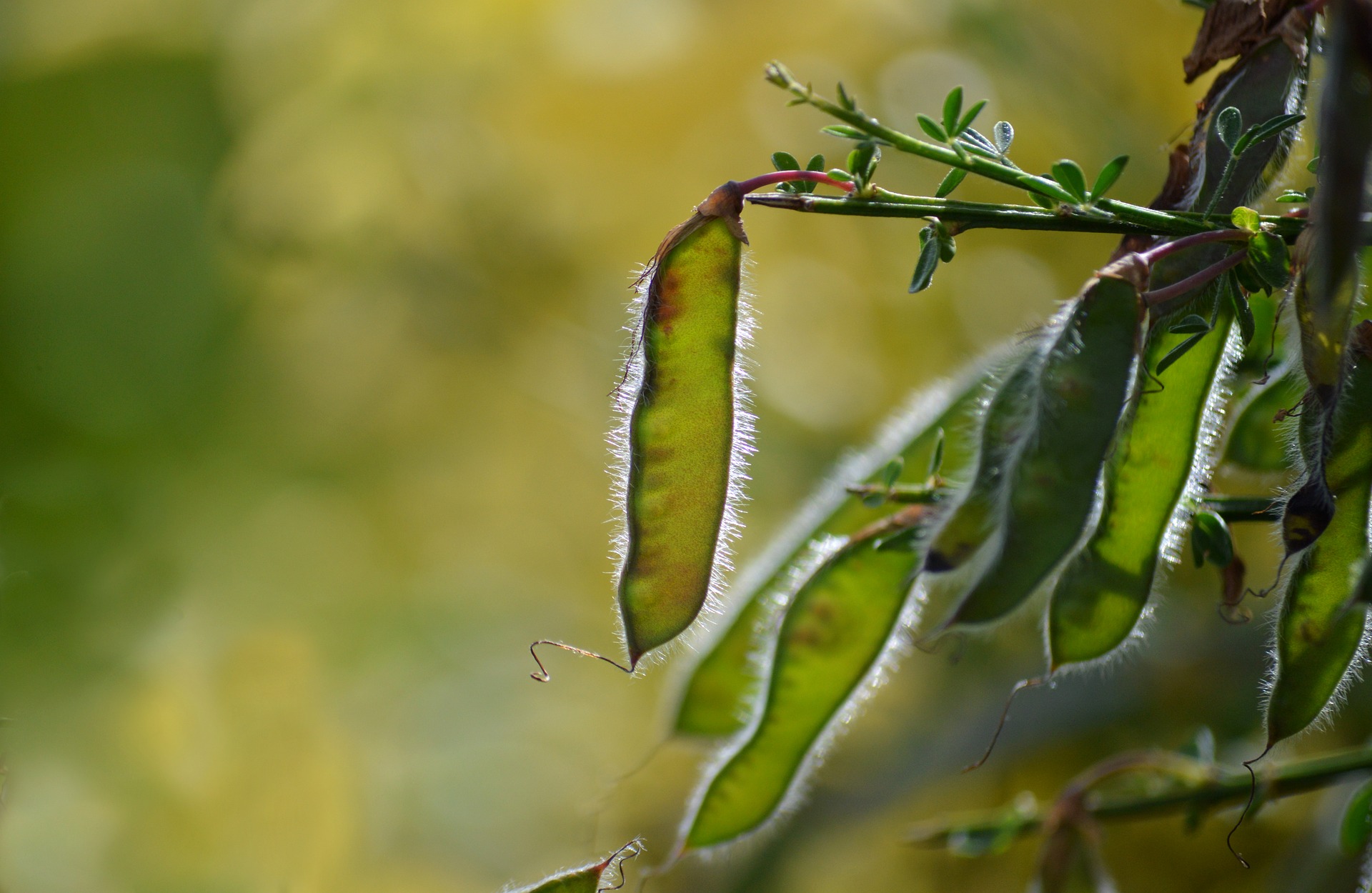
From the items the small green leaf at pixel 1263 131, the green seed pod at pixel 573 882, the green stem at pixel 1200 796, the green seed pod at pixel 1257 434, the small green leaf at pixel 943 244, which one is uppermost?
the small green leaf at pixel 1263 131

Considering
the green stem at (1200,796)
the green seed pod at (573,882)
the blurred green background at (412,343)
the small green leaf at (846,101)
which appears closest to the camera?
the small green leaf at (846,101)

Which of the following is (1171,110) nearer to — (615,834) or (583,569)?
(583,569)

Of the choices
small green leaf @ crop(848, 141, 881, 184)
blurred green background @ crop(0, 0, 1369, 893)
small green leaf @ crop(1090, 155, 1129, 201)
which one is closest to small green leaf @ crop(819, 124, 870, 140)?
small green leaf @ crop(848, 141, 881, 184)

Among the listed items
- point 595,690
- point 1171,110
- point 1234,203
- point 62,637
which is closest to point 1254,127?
point 1234,203

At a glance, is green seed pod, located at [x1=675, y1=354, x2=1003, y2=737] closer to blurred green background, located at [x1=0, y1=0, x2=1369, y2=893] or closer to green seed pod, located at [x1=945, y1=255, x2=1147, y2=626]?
green seed pod, located at [x1=945, y1=255, x2=1147, y2=626]

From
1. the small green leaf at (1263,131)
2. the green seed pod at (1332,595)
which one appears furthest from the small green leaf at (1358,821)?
the small green leaf at (1263,131)

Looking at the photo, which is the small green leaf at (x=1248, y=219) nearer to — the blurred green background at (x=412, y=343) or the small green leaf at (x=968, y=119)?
the small green leaf at (x=968, y=119)
